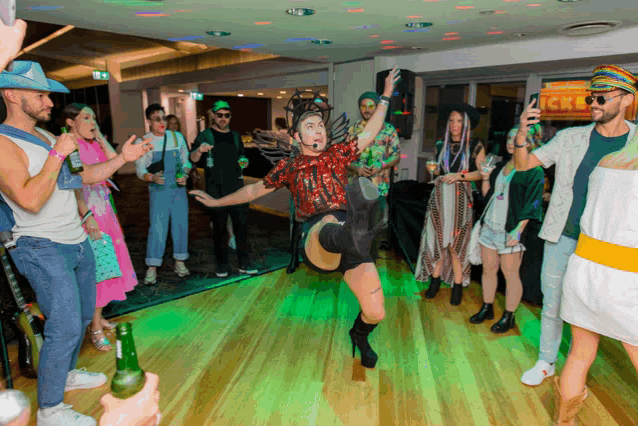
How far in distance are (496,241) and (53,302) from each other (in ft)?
8.39

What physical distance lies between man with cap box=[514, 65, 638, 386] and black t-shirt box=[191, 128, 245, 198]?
236cm

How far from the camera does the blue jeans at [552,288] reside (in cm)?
202

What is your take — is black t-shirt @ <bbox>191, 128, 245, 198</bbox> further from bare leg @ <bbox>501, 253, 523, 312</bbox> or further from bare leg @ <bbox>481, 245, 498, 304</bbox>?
bare leg @ <bbox>501, 253, 523, 312</bbox>

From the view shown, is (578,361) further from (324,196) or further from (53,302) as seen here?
(53,302)

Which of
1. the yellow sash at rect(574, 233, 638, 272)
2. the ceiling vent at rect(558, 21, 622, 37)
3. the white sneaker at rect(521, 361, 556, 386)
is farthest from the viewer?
the ceiling vent at rect(558, 21, 622, 37)

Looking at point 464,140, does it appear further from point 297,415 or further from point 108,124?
point 108,124

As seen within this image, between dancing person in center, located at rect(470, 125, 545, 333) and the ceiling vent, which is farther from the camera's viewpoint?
the ceiling vent

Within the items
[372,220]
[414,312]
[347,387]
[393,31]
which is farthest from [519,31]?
[347,387]

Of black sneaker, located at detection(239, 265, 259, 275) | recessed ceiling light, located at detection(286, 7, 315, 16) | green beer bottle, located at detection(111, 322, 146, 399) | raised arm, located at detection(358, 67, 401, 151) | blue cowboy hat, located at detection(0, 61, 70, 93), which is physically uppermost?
recessed ceiling light, located at detection(286, 7, 315, 16)

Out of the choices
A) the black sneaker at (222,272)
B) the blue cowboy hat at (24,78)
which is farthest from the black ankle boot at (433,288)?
the blue cowboy hat at (24,78)

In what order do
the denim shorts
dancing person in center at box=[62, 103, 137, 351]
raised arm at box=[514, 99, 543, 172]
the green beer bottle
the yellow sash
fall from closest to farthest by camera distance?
the green beer bottle → the yellow sash → raised arm at box=[514, 99, 543, 172] → dancing person in center at box=[62, 103, 137, 351] → the denim shorts

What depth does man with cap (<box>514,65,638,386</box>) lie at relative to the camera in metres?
1.84

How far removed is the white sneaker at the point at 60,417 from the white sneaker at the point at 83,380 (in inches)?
13.4

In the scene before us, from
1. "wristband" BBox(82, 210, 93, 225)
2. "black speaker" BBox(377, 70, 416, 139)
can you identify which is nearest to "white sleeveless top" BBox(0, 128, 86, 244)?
"wristband" BBox(82, 210, 93, 225)
